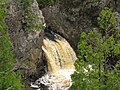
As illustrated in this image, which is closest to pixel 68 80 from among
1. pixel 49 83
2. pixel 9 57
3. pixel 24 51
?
pixel 49 83

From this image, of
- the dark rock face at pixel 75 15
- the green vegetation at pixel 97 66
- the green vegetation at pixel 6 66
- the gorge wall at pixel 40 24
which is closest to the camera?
the green vegetation at pixel 97 66

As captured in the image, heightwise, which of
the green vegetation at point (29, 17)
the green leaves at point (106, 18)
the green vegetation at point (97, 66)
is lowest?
the green vegetation at point (97, 66)

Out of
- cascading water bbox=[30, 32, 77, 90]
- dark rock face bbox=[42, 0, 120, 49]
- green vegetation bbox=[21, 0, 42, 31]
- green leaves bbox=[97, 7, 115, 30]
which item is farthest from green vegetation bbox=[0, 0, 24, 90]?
dark rock face bbox=[42, 0, 120, 49]

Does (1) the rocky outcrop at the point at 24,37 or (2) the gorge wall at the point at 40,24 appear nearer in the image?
(1) the rocky outcrop at the point at 24,37

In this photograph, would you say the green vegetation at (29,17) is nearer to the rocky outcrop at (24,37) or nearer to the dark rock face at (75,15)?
the rocky outcrop at (24,37)

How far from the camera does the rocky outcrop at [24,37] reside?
64.3ft

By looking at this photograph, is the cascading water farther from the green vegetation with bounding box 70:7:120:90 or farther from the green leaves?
the green leaves

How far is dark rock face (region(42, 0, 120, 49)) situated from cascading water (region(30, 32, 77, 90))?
1.13 m

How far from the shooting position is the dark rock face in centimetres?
2723

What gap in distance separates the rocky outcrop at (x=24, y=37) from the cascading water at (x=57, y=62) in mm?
896

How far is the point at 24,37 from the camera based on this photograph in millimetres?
20844

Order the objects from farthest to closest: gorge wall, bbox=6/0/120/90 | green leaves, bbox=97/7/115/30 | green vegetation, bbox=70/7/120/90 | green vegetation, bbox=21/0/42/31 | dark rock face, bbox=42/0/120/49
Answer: dark rock face, bbox=42/0/120/49 → green vegetation, bbox=21/0/42/31 → gorge wall, bbox=6/0/120/90 → green leaves, bbox=97/7/115/30 → green vegetation, bbox=70/7/120/90

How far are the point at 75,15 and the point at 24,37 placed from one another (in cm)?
768

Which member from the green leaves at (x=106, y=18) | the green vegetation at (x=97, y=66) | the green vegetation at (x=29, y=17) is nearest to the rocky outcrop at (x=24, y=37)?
the green vegetation at (x=29, y=17)
